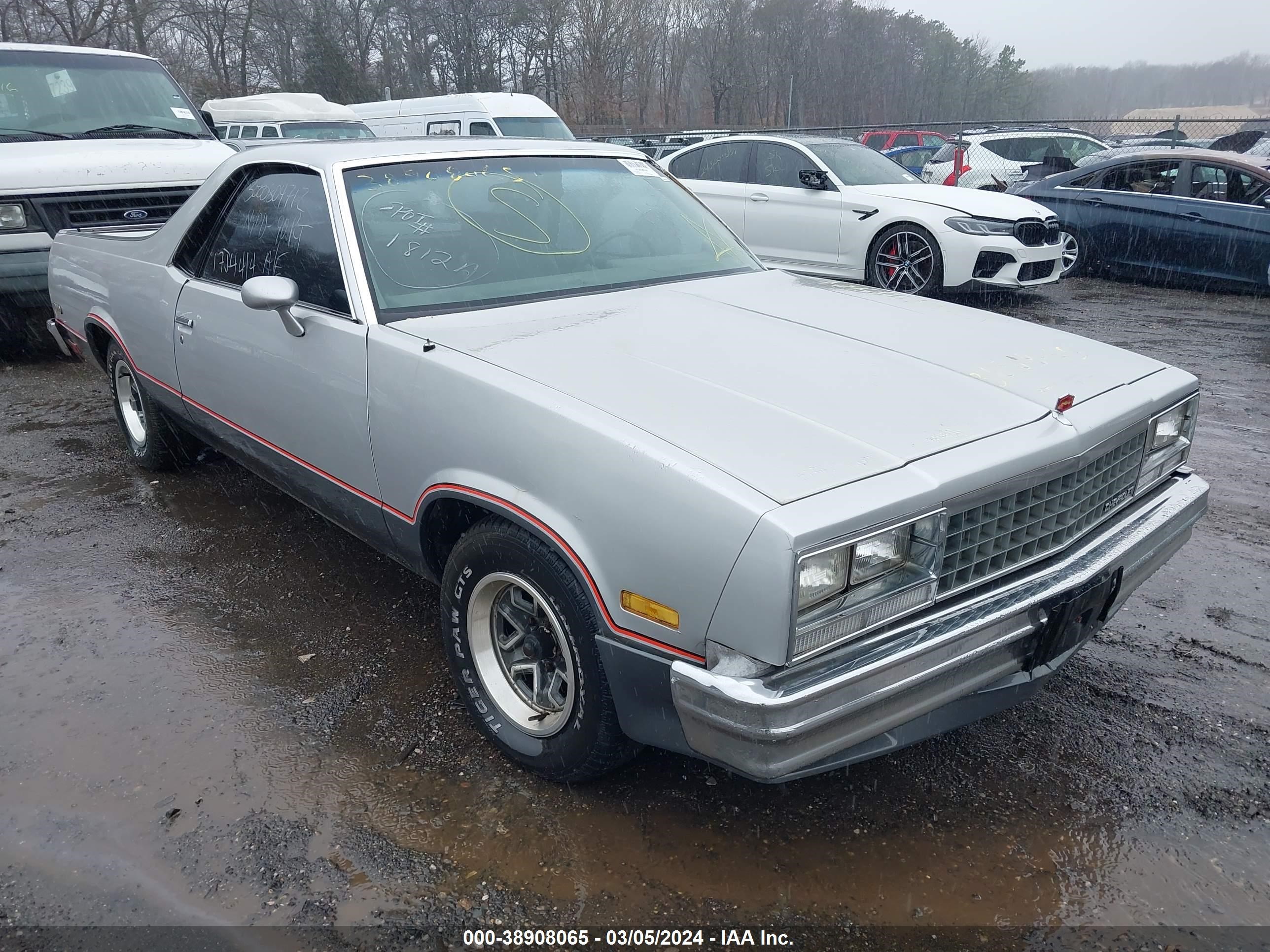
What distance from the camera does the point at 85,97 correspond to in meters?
7.05

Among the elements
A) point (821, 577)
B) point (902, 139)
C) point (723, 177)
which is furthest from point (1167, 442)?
point (902, 139)

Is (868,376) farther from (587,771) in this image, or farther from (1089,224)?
(1089,224)

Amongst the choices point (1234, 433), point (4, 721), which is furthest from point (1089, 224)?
point (4, 721)

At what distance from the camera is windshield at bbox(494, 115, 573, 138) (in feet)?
46.9

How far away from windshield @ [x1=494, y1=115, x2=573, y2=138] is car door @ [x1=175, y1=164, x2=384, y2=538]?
1135 centimetres

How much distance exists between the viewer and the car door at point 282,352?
2873 millimetres

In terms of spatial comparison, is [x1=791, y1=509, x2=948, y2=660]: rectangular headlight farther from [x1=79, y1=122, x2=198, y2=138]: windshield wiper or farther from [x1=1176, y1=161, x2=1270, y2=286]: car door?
[x1=1176, y1=161, x2=1270, y2=286]: car door

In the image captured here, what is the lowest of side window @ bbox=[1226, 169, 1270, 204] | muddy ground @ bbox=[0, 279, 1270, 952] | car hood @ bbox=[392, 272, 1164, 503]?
muddy ground @ bbox=[0, 279, 1270, 952]

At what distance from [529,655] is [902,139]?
989 inches

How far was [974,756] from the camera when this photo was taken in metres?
2.65

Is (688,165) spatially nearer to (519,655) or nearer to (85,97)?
(85,97)

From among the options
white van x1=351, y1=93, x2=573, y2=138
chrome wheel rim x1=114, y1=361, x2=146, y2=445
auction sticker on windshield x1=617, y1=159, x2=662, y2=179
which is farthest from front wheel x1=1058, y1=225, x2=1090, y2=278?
chrome wheel rim x1=114, y1=361, x2=146, y2=445

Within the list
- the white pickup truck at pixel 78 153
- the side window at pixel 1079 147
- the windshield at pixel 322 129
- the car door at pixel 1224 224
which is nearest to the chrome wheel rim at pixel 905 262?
the car door at pixel 1224 224

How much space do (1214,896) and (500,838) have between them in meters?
1.71
